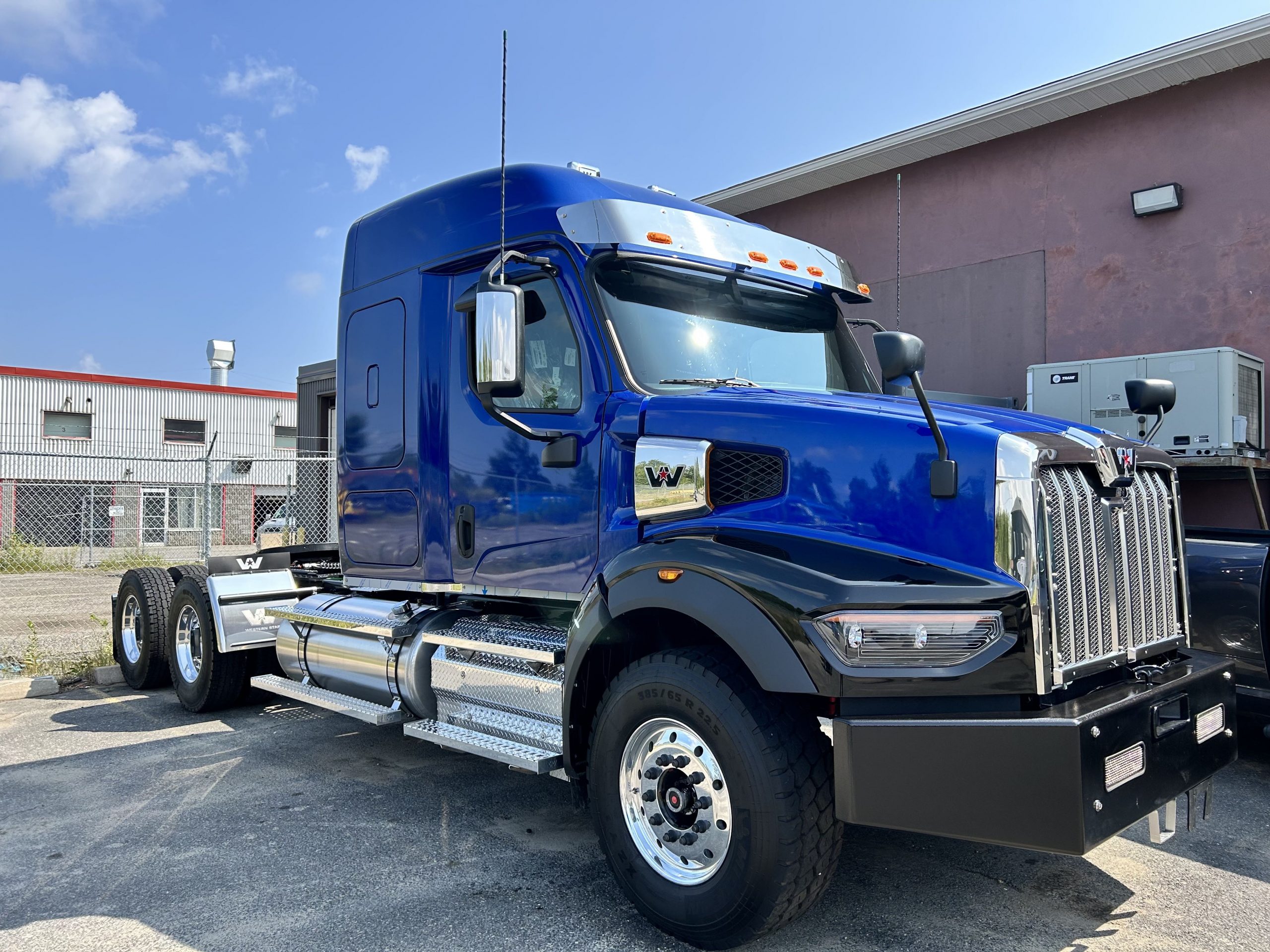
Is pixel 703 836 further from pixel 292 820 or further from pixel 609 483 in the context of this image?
pixel 292 820

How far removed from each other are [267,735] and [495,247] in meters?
3.60

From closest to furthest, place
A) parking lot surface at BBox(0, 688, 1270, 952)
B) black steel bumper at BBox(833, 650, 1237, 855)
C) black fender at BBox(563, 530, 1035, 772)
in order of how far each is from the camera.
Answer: black steel bumper at BBox(833, 650, 1237, 855) → black fender at BBox(563, 530, 1035, 772) → parking lot surface at BBox(0, 688, 1270, 952)

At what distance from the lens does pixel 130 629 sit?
7.72m

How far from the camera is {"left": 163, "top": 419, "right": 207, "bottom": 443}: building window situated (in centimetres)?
3119

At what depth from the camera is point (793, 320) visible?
4535 millimetres

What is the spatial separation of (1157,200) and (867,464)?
28.9 feet

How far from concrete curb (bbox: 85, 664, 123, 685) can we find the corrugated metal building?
15.9 metres

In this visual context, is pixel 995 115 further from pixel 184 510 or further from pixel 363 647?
pixel 184 510

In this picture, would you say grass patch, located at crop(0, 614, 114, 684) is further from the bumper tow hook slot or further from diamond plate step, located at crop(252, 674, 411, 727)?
the bumper tow hook slot

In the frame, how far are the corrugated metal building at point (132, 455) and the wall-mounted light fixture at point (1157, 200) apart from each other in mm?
20667

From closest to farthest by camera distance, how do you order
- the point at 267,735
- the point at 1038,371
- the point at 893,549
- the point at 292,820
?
1. the point at 893,549
2. the point at 292,820
3. the point at 267,735
4. the point at 1038,371

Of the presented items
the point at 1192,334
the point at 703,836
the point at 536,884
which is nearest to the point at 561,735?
the point at 536,884

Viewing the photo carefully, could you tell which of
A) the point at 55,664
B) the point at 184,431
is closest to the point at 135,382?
the point at 184,431

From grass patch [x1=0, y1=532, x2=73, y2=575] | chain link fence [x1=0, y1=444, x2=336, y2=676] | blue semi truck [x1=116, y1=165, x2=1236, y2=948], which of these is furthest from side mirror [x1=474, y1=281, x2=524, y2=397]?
grass patch [x1=0, y1=532, x2=73, y2=575]
